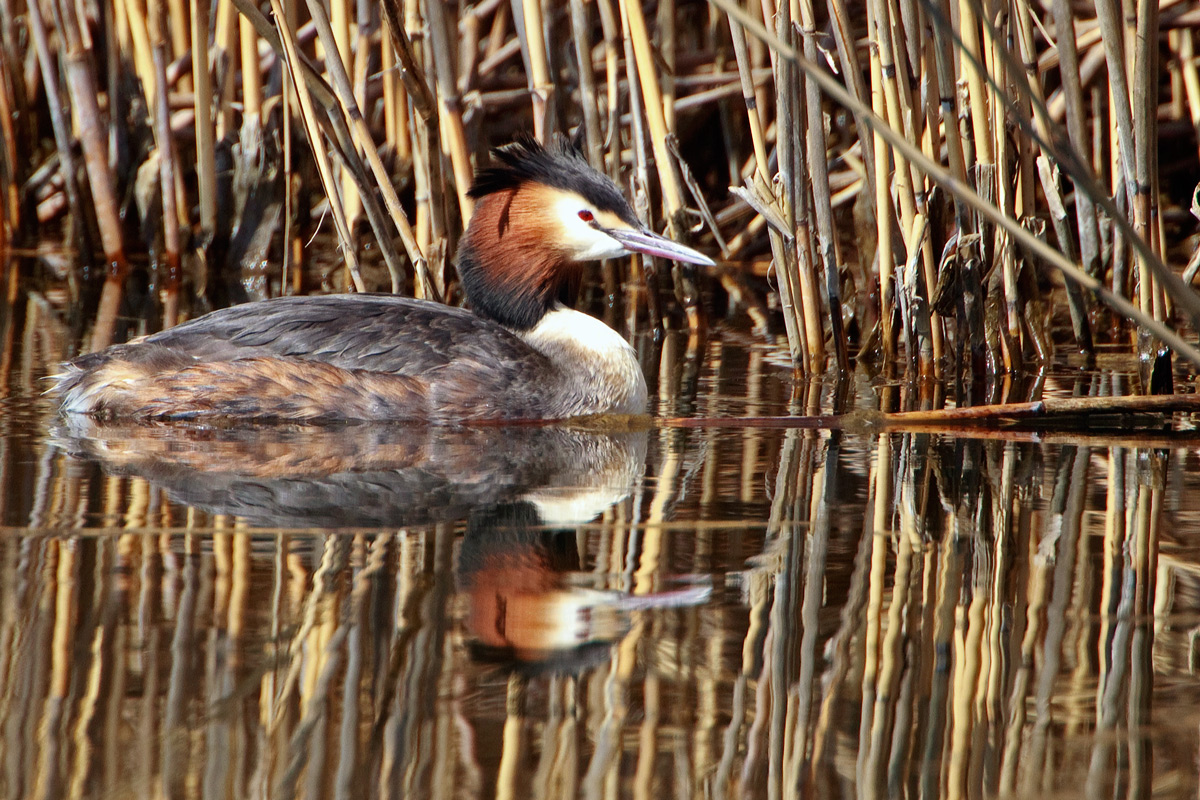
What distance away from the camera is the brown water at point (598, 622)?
2.20m

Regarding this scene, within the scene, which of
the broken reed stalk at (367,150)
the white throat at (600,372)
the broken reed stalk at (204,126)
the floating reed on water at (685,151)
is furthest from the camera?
the broken reed stalk at (204,126)

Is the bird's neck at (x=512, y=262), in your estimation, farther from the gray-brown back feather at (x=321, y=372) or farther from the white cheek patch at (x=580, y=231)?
the gray-brown back feather at (x=321, y=372)

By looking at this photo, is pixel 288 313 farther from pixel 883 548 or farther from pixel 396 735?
pixel 396 735

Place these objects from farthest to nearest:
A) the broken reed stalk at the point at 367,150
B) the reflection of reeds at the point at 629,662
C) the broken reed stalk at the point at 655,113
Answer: the broken reed stalk at the point at 655,113
the broken reed stalk at the point at 367,150
the reflection of reeds at the point at 629,662

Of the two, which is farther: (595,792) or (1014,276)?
(1014,276)

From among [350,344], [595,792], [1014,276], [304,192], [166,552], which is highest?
[304,192]

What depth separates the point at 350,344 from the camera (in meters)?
4.89

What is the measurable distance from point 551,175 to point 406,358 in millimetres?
883

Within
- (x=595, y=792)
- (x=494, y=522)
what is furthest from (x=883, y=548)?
(x=595, y=792)

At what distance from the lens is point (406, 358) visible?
16.0ft

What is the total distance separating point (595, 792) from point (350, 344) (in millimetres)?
2986

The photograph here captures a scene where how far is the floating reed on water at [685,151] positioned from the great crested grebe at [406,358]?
0.68m

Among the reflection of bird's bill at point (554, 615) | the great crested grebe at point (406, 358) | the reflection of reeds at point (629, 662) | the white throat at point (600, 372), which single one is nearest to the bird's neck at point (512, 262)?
the great crested grebe at point (406, 358)

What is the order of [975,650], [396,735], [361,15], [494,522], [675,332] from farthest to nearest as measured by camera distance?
[675,332] < [361,15] < [494,522] < [975,650] < [396,735]
